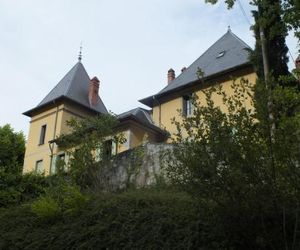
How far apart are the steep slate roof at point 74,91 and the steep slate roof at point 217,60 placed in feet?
23.2

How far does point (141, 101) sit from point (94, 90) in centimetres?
826

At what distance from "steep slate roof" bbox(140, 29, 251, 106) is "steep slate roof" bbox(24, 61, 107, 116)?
7.08 m

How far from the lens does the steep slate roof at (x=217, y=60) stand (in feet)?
84.0

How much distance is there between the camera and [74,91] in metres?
34.5

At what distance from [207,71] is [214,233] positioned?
19561mm

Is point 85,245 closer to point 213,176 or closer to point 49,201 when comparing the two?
point 49,201

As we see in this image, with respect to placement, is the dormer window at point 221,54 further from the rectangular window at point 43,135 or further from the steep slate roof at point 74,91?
the rectangular window at point 43,135

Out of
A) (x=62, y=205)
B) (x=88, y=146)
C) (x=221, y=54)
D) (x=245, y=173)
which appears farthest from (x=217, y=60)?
(x=245, y=173)

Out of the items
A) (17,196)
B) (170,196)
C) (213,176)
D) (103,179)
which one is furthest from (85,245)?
(17,196)

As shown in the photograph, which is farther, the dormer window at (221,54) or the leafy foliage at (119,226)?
the dormer window at (221,54)

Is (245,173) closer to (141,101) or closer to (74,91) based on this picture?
(141,101)

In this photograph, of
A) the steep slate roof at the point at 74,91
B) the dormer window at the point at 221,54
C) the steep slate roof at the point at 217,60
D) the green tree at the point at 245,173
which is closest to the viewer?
the green tree at the point at 245,173

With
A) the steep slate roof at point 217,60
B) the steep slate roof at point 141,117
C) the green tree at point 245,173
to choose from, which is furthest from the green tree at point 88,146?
the steep slate roof at point 217,60

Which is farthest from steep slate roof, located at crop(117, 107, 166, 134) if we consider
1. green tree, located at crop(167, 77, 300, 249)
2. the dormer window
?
green tree, located at crop(167, 77, 300, 249)
